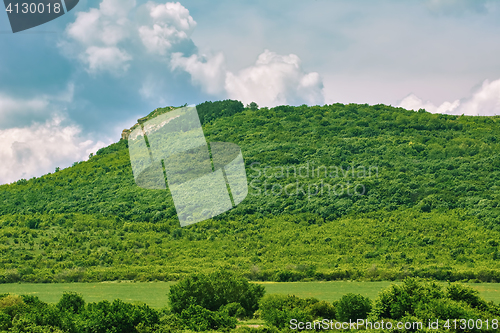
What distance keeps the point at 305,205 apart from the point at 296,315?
131 ft

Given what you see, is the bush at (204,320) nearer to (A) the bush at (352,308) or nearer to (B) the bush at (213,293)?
(B) the bush at (213,293)

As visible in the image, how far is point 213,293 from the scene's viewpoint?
22000 millimetres

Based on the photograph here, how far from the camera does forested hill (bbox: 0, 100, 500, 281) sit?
150 feet

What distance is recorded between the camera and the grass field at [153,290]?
32.6 m

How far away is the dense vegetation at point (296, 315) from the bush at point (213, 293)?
440mm

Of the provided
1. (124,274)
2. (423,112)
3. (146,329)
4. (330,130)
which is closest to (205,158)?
(330,130)

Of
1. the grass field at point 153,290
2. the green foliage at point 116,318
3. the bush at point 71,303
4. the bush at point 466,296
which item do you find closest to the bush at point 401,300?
the bush at point 466,296

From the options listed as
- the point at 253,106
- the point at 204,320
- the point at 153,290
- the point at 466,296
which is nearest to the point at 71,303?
the point at 204,320

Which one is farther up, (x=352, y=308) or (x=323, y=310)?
(x=352, y=308)

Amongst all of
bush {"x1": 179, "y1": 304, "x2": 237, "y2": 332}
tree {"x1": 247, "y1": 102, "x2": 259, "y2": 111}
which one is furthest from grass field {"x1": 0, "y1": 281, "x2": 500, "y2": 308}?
tree {"x1": 247, "y1": 102, "x2": 259, "y2": 111}

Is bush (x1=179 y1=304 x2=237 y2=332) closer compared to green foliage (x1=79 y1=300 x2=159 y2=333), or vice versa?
green foliage (x1=79 y1=300 x2=159 y2=333)

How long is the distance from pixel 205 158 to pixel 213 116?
26.3m

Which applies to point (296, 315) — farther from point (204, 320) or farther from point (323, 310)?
point (204, 320)

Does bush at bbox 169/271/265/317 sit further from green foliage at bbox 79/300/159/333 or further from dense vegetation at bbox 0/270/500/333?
green foliage at bbox 79/300/159/333
